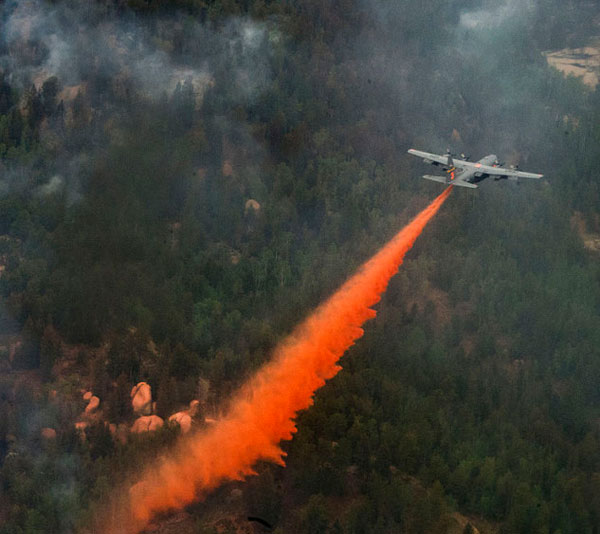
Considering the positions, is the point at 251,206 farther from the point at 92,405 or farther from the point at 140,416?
the point at 92,405

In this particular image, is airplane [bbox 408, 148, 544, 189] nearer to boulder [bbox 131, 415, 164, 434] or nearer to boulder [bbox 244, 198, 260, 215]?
boulder [bbox 244, 198, 260, 215]

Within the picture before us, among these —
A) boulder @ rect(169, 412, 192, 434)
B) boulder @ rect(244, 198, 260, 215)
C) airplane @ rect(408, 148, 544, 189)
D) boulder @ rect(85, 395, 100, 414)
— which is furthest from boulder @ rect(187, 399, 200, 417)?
boulder @ rect(244, 198, 260, 215)

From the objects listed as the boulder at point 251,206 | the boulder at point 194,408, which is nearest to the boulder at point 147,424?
the boulder at point 194,408

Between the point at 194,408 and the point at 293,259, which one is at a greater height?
the point at 293,259

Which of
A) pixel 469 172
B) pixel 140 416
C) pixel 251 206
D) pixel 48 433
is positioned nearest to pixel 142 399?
pixel 140 416

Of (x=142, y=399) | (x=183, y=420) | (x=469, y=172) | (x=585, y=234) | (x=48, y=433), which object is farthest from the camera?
(x=585, y=234)
